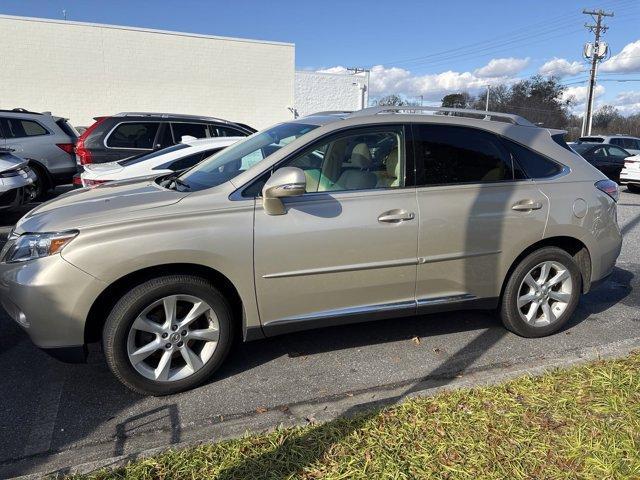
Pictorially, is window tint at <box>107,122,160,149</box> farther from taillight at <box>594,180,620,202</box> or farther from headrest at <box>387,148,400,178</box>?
taillight at <box>594,180,620,202</box>

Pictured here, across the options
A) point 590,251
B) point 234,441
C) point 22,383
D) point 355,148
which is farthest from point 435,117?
point 22,383

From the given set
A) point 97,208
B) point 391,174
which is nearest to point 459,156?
point 391,174

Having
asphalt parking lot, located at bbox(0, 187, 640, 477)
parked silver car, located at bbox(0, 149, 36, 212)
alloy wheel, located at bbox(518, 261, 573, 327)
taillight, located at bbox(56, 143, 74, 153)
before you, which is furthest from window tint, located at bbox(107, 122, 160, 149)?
alloy wheel, located at bbox(518, 261, 573, 327)

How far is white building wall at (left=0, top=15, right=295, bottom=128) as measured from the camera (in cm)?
2300

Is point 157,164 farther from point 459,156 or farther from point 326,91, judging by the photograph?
point 326,91

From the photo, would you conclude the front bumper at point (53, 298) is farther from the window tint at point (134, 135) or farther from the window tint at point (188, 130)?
the window tint at point (188, 130)

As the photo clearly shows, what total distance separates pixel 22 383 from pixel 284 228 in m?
2.03

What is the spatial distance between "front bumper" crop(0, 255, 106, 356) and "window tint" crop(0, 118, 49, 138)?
8.28 meters

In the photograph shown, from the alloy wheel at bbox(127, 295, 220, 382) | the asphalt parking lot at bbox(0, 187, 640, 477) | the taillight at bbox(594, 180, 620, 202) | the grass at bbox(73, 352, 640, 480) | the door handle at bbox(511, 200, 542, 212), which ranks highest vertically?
the taillight at bbox(594, 180, 620, 202)

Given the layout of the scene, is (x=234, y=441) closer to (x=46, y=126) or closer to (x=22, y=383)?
(x=22, y=383)

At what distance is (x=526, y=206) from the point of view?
3883mm

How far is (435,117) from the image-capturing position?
3.90 m

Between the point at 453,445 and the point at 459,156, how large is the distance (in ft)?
6.88

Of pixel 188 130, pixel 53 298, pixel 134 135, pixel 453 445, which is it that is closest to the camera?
pixel 453 445
